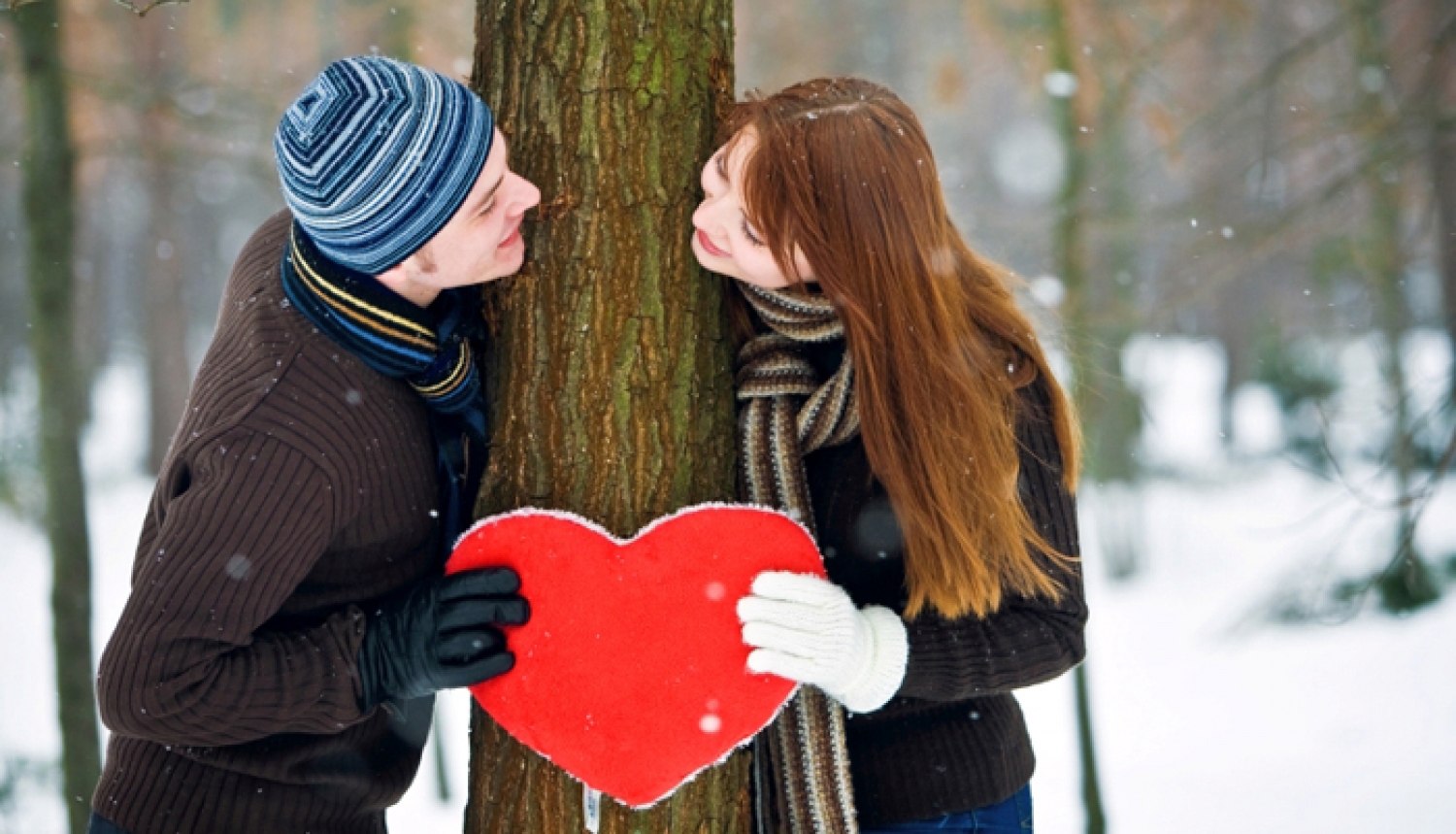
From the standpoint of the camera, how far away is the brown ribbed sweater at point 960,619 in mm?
2129

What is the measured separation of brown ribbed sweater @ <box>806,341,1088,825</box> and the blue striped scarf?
0.69 meters

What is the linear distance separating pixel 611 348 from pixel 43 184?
3.75m

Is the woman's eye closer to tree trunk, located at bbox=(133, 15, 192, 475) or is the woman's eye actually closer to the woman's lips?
the woman's lips

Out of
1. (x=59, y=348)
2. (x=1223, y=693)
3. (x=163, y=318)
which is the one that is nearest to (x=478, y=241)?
(x=59, y=348)

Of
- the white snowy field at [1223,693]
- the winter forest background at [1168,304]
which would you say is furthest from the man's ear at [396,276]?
the white snowy field at [1223,693]

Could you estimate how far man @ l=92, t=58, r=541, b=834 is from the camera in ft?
5.62

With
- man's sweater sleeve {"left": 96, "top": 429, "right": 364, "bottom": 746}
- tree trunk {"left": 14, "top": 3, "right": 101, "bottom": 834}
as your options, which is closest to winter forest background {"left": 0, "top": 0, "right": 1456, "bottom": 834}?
tree trunk {"left": 14, "top": 3, "right": 101, "bottom": 834}

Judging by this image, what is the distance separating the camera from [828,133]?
2.02 metres

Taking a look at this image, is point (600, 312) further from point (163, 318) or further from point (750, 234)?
point (163, 318)

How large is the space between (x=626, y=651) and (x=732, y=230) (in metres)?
0.79

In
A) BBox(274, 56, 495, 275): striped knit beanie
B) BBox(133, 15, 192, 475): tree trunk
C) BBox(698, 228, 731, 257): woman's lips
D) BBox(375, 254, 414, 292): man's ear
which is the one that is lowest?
BBox(133, 15, 192, 475): tree trunk

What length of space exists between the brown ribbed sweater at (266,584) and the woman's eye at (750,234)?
0.69 m

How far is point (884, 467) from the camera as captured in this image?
6.73ft

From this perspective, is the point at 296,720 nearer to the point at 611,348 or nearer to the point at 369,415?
the point at 369,415
